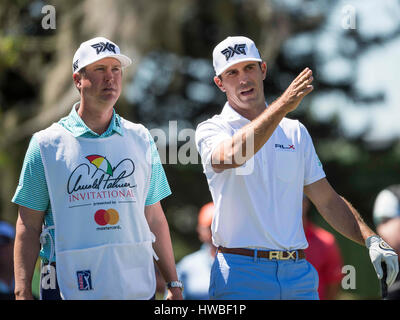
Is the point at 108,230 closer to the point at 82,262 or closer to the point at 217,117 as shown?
the point at 82,262

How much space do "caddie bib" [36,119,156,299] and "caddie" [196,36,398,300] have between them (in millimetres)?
451

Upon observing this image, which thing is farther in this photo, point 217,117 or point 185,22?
point 185,22

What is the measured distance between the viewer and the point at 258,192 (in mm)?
4062

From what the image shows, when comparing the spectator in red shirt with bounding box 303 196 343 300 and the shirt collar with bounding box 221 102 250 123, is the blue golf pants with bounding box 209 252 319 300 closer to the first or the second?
the shirt collar with bounding box 221 102 250 123

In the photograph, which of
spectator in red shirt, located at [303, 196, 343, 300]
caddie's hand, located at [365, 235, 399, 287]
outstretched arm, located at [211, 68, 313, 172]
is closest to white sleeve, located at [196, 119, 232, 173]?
outstretched arm, located at [211, 68, 313, 172]

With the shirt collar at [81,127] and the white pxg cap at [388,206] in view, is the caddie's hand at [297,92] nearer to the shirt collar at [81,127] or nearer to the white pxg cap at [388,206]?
the white pxg cap at [388,206]

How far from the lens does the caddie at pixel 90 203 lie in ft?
12.5

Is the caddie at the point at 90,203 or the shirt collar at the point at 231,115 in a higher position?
the shirt collar at the point at 231,115

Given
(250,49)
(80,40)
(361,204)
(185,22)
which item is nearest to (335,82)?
(361,204)

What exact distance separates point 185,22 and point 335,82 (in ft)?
14.2

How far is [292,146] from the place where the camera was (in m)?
4.21

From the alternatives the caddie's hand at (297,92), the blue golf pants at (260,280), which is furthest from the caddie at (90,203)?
the caddie's hand at (297,92)

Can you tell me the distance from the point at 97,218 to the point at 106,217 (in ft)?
0.16

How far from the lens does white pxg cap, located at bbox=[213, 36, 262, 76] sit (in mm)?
4207
